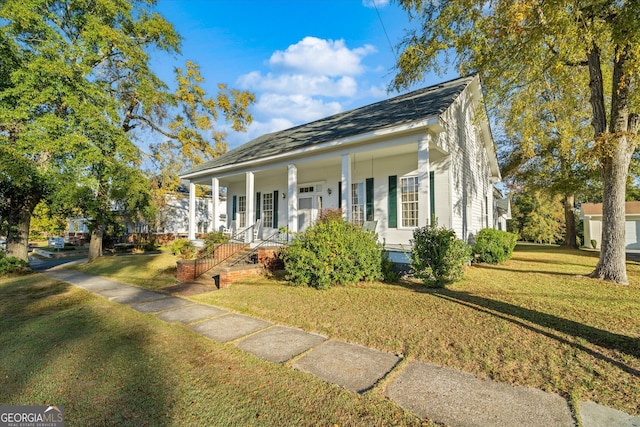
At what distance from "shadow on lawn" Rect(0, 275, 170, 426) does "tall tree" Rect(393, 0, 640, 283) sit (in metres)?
9.11

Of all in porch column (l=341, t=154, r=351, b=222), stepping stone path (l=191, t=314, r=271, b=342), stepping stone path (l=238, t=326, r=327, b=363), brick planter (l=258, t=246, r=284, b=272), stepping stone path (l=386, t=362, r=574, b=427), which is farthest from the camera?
brick planter (l=258, t=246, r=284, b=272)

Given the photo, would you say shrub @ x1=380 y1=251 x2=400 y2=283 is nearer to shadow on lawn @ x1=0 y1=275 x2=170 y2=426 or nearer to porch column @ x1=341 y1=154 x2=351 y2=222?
porch column @ x1=341 y1=154 x2=351 y2=222

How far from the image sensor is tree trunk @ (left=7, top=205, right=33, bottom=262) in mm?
11477

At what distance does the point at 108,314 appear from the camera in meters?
5.43

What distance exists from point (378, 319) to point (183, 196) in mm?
24225

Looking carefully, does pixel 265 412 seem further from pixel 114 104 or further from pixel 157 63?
pixel 157 63

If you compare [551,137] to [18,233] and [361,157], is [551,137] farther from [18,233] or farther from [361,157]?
[18,233]

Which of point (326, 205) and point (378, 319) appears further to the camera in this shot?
point (326, 205)

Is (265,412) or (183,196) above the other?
(183,196)

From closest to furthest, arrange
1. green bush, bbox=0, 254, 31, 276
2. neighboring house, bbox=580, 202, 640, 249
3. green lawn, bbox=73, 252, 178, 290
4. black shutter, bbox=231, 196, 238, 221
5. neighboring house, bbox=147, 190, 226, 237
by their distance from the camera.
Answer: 1. green lawn, bbox=73, 252, 178, 290
2. green bush, bbox=0, 254, 31, 276
3. black shutter, bbox=231, 196, 238, 221
4. neighboring house, bbox=580, 202, 640, 249
5. neighboring house, bbox=147, 190, 226, 237

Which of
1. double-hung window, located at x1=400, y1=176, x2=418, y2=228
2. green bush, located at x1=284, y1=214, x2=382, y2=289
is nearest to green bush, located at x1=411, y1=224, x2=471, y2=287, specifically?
green bush, located at x1=284, y1=214, x2=382, y2=289

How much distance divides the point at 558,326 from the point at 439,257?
262 cm

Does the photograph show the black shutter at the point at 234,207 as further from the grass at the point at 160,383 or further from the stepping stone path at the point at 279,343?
the stepping stone path at the point at 279,343

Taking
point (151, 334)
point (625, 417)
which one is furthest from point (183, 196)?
point (625, 417)
